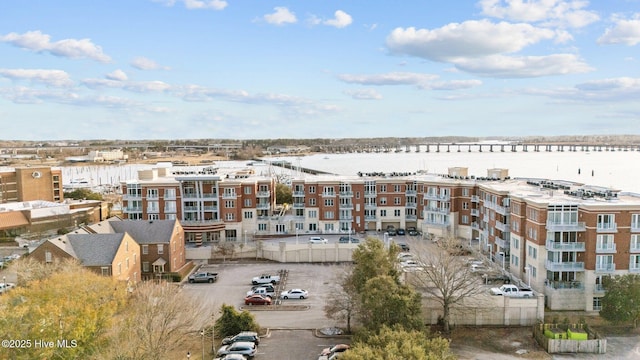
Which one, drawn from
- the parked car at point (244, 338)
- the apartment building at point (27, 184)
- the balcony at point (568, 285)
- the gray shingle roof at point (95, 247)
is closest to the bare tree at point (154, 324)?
the parked car at point (244, 338)

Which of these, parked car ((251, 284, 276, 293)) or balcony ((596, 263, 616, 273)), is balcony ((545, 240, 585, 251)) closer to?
Result: balcony ((596, 263, 616, 273))

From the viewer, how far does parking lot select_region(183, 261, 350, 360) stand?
108ft

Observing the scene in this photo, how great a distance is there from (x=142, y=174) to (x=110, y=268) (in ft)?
88.9

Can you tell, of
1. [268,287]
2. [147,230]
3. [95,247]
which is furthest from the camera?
[147,230]

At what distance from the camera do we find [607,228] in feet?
128

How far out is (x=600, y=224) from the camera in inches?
1538

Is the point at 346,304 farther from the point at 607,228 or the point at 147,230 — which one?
the point at 147,230

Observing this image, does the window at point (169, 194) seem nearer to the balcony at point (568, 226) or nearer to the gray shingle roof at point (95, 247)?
the gray shingle roof at point (95, 247)

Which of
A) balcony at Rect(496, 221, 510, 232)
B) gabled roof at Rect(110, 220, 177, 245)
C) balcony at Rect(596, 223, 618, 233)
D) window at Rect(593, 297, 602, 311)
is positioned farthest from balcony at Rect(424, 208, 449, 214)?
gabled roof at Rect(110, 220, 177, 245)

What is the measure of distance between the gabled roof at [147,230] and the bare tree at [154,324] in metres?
17.4

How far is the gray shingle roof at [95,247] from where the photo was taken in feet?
135

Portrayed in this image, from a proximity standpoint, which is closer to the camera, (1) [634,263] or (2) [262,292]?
(1) [634,263]

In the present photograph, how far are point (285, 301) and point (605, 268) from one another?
2588cm

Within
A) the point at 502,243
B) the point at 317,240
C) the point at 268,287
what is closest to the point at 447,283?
the point at 502,243
